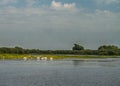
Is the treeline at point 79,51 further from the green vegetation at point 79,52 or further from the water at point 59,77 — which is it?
the water at point 59,77

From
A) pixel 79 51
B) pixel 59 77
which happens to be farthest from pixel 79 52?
pixel 59 77

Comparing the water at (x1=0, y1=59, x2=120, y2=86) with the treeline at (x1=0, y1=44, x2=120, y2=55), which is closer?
the water at (x1=0, y1=59, x2=120, y2=86)

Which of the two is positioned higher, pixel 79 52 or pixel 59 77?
pixel 79 52

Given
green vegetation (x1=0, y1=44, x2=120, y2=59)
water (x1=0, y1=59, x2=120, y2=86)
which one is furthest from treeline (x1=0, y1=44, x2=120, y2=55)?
water (x1=0, y1=59, x2=120, y2=86)

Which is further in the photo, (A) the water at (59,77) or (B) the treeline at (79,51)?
(B) the treeline at (79,51)

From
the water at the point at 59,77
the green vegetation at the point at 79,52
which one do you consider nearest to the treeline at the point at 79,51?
the green vegetation at the point at 79,52

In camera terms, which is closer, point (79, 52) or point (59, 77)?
point (59, 77)

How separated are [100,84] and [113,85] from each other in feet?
4.57

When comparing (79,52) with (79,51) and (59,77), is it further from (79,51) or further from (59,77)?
(59,77)

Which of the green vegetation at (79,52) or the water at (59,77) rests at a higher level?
the green vegetation at (79,52)

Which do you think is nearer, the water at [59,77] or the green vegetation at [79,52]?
the water at [59,77]

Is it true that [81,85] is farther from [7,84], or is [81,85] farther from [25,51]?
[25,51]

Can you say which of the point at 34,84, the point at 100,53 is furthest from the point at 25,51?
the point at 34,84

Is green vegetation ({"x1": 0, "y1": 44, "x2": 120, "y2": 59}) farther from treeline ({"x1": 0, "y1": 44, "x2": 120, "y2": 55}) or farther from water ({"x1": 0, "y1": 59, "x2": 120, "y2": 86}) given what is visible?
water ({"x1": 0, "y1": 59, "x2": 120, "y2": 86})
